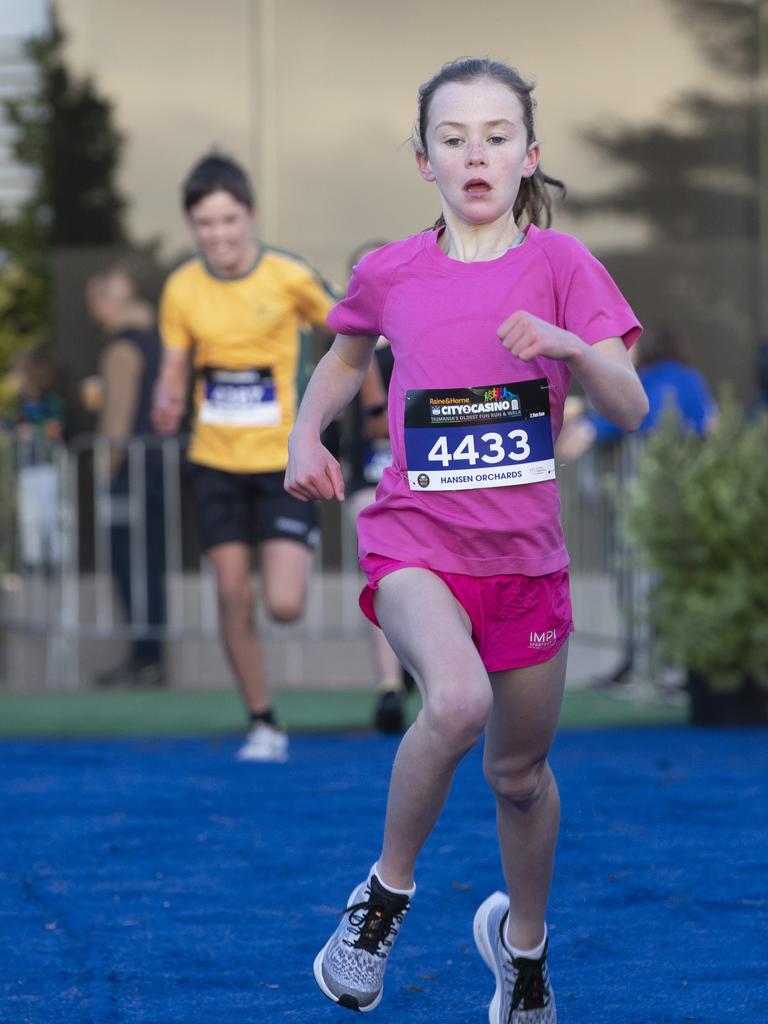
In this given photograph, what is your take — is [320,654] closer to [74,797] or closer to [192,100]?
[192,100]

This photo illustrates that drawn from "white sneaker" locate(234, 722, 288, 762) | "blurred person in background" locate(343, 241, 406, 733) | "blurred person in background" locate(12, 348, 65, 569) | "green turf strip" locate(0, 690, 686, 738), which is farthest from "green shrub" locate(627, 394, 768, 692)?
"blurred person in background" locate(12, 348, 65, 569)

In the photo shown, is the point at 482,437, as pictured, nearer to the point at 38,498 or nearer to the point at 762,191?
the point at 38,498

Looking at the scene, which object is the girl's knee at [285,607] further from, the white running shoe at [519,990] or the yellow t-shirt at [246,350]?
the white running shoe at [519,990]

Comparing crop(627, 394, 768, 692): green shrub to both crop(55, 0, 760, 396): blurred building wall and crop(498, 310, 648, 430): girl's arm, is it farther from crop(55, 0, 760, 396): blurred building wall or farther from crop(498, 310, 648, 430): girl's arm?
crop(498, 310, 648, 430): girl's arm

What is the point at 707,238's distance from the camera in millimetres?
12805

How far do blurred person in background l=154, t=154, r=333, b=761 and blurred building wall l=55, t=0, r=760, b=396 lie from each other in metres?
5.80

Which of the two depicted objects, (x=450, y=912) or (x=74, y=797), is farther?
(x=74, y=797)

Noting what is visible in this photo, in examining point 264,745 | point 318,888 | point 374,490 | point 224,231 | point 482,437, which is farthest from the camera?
point 374,490

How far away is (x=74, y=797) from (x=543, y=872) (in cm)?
296

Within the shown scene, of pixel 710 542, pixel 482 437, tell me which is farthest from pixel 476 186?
pixel 710 542

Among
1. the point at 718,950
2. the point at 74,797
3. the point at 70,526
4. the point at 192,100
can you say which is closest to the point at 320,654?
the point at 70,526

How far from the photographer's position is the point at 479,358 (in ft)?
10.7

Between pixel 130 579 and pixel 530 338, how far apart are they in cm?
785

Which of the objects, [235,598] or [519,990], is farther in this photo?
[235,598]
